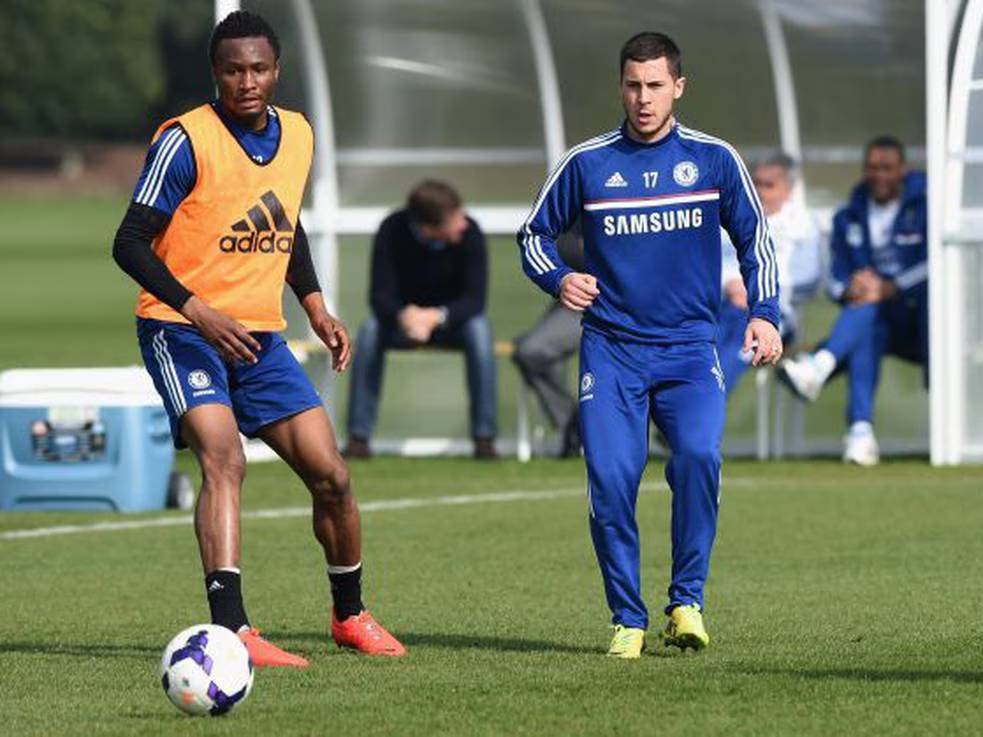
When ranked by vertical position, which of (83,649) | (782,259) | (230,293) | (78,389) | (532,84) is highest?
(532,84)

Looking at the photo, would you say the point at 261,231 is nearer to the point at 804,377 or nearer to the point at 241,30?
the point at 241,30

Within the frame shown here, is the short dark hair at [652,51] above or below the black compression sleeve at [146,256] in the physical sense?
above

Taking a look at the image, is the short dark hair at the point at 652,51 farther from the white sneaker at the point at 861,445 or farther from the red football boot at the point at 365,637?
the white sneaker at the point at 861,445

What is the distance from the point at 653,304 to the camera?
9328 millimetres

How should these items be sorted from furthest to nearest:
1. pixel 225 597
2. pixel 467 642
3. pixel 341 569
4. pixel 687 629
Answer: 1. pixel 467 642
2. pixel 341 569
3. pixel 687 629
4. pixel 225 597

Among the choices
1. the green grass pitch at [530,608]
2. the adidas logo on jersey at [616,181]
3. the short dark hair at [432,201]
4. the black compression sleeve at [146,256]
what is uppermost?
the adidas logo on jersey at [616,181]

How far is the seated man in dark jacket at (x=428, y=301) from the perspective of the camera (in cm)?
1783

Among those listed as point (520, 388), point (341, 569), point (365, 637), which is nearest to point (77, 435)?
point (520, 388)

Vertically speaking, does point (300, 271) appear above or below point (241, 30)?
below

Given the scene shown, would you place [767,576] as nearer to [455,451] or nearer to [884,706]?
[884,706]

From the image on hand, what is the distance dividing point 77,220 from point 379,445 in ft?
176

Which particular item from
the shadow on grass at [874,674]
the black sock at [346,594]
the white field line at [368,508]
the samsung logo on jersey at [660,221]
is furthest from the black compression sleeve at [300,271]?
the white field line at [368,508]

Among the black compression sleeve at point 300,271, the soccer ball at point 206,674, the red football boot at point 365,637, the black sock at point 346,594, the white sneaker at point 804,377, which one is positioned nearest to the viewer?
the soccer ball at point 206,674

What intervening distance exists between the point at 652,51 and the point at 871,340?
27.5 feet
